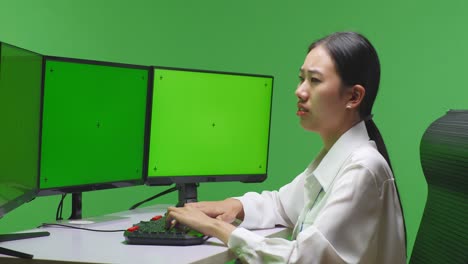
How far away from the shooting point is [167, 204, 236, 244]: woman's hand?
1611mm

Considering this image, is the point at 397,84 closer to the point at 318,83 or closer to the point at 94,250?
the point at 318,83

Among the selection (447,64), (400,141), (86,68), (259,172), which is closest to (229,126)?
(259,172)

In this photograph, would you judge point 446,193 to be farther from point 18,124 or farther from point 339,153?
point 18,124

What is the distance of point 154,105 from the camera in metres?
2.17

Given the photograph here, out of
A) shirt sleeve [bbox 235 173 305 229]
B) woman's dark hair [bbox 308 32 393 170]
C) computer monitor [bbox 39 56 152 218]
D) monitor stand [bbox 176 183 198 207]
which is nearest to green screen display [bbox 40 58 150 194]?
computer monitor [bbox 39 56 152 218]

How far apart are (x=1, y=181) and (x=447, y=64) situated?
70.9 inches

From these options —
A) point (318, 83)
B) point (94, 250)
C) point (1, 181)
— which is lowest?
point (94, 250)

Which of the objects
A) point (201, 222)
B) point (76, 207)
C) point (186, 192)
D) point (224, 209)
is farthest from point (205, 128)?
point (201, 222)

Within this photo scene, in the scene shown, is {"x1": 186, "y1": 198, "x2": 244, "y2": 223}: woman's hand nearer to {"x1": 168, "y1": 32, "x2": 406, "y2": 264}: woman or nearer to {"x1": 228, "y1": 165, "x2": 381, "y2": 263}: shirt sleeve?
{"x1": 168, "y1": 32, "x2": 406, "y2": 264}: woman

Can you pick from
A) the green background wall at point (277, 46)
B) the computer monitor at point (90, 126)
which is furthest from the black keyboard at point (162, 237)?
the green background wall at point (277, 46)

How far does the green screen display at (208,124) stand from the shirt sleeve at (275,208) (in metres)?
0.30

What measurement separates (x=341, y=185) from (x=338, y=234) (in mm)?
120

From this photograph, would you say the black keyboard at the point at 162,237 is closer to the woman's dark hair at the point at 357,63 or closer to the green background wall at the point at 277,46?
the woman's dark hair at the point at 357,63

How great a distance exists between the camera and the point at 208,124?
227 centimetres
